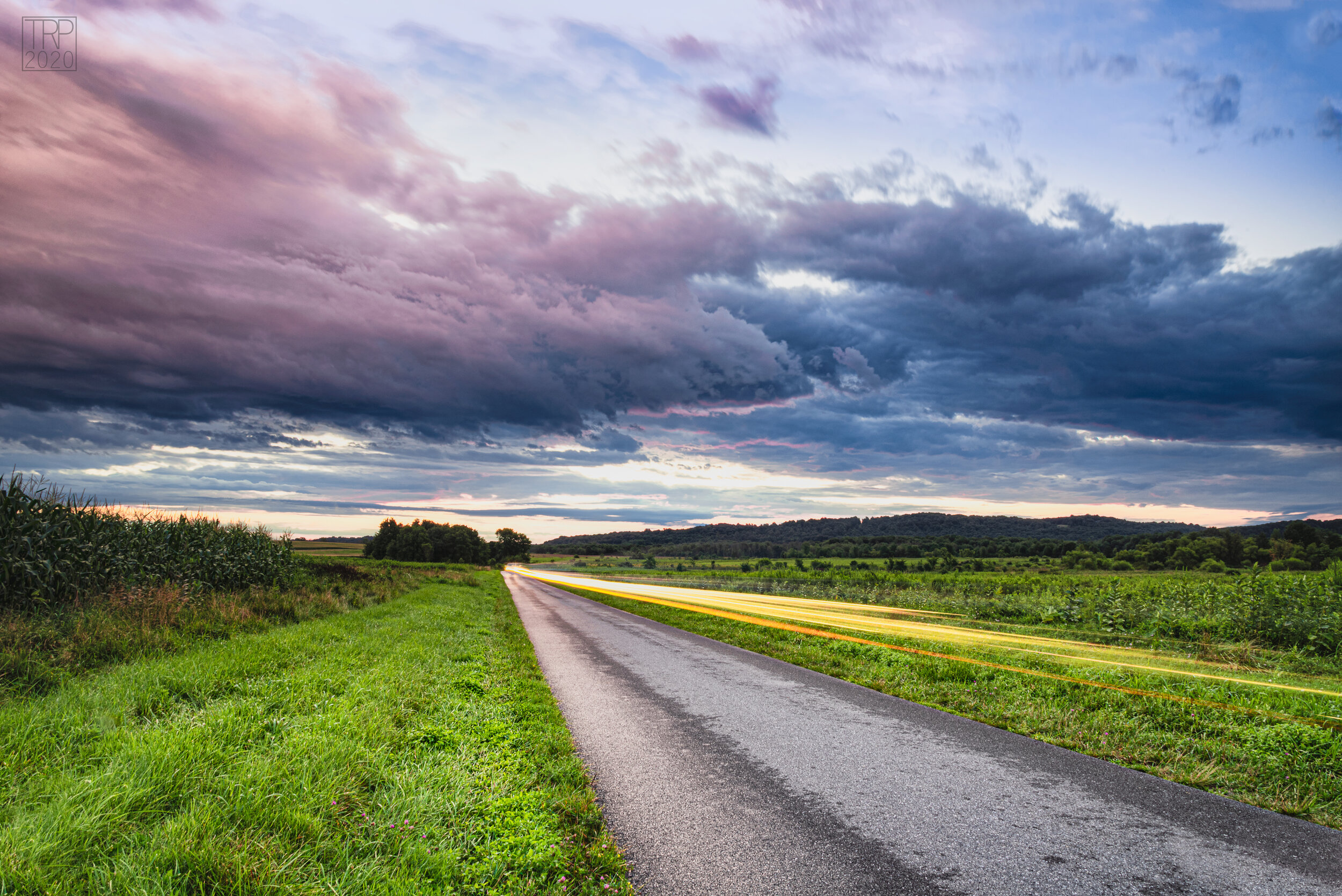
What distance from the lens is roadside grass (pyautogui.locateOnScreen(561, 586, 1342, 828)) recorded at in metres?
6.11

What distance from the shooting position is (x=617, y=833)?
5.12 metres

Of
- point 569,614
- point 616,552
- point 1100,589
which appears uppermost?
point 1100,589

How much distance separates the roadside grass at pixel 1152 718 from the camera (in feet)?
20.0

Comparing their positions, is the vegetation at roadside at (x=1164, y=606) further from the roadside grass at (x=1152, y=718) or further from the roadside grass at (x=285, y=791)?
the roadside grass at (x=285, y=791)

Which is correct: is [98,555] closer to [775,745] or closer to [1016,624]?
[775,745]

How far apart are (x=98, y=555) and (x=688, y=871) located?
2249 centimetres

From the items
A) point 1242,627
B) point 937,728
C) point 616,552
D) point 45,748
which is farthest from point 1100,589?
point 616,552

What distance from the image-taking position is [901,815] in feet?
17.5

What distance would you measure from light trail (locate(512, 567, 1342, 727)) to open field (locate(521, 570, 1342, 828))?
10 centimetres

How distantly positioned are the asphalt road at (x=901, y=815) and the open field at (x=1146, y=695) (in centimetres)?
69

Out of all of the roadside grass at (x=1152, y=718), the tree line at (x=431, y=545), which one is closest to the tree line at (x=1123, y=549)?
the roadside grass at (x=1152, y=718)

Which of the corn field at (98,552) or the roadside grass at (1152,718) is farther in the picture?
the corn field at (98,552)

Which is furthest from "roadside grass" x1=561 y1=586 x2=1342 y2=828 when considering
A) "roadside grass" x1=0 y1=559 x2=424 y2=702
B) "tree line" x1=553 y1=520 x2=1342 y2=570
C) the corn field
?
"tree line" x1=553 y1=520 x2=1342 y2=570

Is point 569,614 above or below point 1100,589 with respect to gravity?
below
